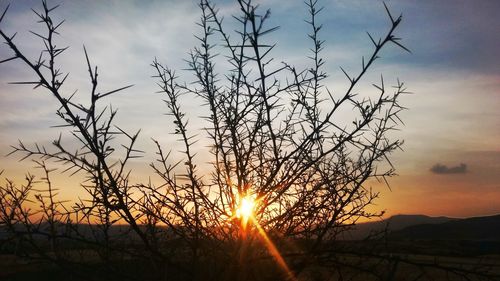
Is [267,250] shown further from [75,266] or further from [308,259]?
[75,266]

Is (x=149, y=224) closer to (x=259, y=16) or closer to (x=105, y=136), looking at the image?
(x=105, y=136)

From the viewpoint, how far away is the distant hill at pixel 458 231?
332 feet

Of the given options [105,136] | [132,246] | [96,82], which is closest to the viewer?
[96,82]

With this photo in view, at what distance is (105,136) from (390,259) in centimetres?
140

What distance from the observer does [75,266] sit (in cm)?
206

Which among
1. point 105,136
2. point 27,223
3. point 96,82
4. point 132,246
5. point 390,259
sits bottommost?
point 390,259

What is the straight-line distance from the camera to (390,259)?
2070 millimetres

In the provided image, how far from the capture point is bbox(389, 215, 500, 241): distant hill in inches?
3981

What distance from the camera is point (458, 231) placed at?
360 ft

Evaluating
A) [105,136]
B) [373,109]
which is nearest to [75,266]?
[105,136]

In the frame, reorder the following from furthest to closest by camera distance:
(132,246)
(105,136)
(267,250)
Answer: (267,250) → (132,246) → (105,136)

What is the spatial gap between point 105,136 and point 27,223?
2.23 ft

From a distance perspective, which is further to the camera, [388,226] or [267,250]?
[388,226]

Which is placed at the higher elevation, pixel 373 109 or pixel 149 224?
pixel 373 109
